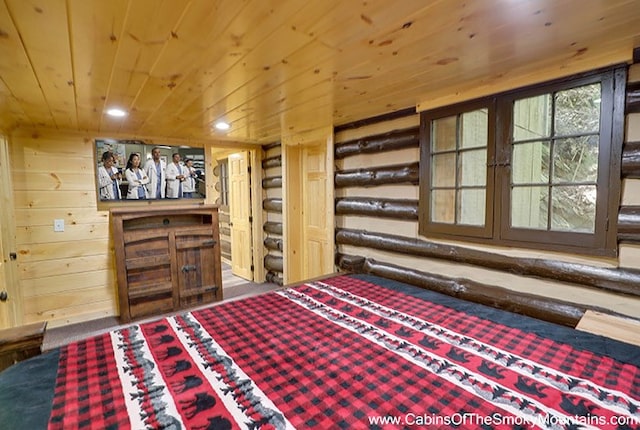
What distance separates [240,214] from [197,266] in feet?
4.94

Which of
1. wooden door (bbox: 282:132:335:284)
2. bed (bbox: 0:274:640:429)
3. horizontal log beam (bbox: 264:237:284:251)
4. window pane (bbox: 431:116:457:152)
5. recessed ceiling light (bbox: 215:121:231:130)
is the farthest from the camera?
horizontal log beam (bbox: 264:237:284:251)

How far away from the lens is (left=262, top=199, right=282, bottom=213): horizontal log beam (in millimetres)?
4558

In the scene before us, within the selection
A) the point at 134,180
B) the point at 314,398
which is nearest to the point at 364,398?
the point at 314,398

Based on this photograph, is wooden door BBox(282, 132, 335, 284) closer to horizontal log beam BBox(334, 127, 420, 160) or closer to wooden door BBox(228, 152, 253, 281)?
horizontal log beam BBox(334, 127, 420, 160)

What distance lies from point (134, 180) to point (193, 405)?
11.2ft

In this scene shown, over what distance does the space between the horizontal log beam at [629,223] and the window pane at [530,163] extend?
0.41 meters

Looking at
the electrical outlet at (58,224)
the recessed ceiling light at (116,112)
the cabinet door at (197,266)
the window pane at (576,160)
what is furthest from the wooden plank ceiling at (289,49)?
the cabinet door at (197,266)

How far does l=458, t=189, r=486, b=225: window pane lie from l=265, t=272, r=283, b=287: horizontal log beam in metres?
2.97

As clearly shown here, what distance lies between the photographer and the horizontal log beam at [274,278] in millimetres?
4745

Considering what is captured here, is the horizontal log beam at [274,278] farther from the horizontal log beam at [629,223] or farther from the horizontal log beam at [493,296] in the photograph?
the horizontal log beam at [629,223]

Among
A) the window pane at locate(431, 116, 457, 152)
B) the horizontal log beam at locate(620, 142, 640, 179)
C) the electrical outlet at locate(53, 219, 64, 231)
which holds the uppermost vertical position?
the window pane at locate(431, 116, 457, 152)

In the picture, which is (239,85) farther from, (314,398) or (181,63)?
(314,398)

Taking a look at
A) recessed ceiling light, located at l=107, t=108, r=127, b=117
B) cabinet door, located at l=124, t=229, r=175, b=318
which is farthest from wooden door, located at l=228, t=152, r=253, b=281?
recessed ceiling light, located at l=107, t=108, r=127, b=117

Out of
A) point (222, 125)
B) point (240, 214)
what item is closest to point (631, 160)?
point (222, 125)
